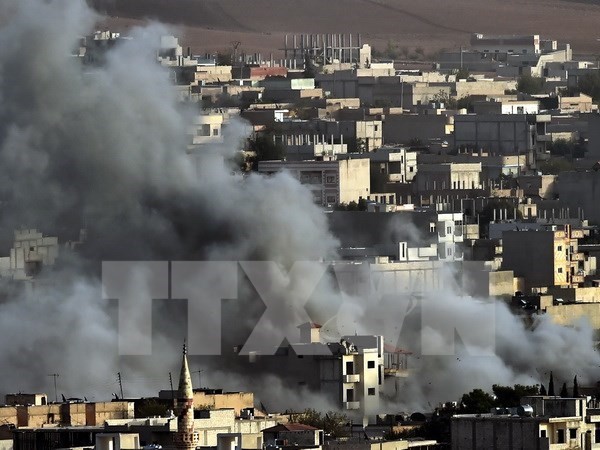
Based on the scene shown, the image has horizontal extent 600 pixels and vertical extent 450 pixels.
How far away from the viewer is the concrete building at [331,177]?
225 feet

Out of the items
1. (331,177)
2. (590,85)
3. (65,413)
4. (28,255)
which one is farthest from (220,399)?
(590,85)

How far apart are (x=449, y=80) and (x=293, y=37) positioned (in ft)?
75.8

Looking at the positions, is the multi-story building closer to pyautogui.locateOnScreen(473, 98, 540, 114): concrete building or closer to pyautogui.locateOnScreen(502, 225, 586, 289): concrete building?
pyautogui.locateOnScreen(502, 225, 586, 289): concrete building

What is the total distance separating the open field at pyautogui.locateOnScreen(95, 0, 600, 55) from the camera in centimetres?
13100

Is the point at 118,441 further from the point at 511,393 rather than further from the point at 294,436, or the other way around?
the point at 511,393

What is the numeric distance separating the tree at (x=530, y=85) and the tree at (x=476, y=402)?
55.5 metres

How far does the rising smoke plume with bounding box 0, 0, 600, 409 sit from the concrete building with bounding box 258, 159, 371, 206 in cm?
404

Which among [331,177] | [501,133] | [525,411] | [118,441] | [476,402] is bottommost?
[118,441]

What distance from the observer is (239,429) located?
132 feet

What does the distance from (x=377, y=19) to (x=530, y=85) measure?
1577 inches

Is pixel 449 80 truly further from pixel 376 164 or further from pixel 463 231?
pixel 463 231

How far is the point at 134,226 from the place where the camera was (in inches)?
2229

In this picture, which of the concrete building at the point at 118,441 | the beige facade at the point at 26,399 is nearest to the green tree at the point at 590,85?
the beige facade at the point at 26,399

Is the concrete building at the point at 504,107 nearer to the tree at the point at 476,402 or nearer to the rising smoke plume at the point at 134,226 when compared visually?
the rising smoke plume at the point at 134,226
